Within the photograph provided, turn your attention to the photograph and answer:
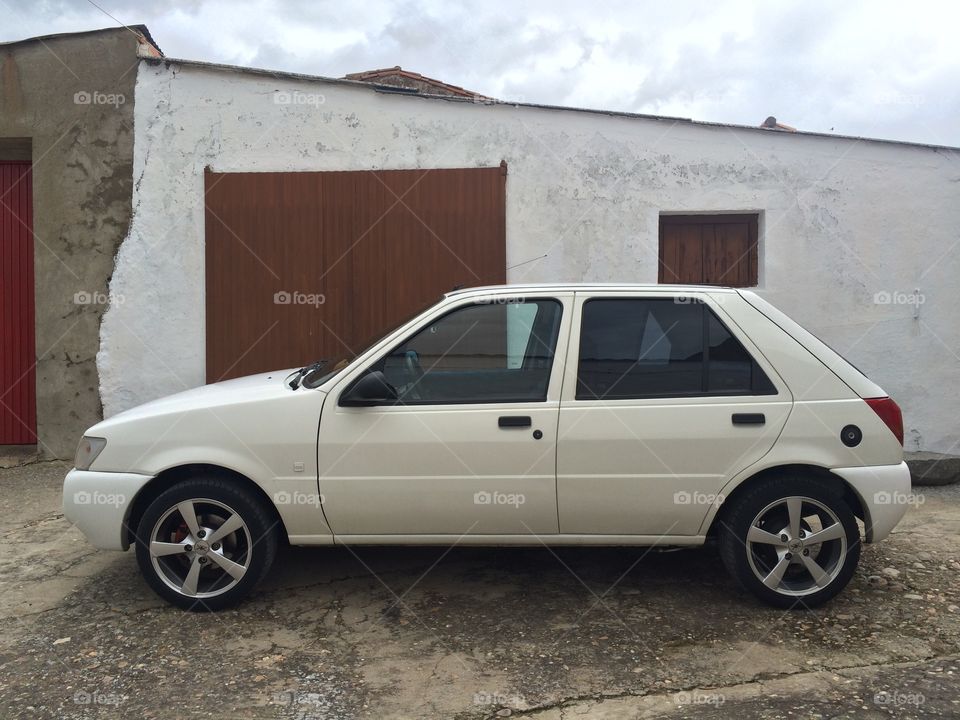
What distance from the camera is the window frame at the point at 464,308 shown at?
373 cm

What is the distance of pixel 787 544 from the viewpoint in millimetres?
3715

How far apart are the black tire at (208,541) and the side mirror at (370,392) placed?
2.38 feet

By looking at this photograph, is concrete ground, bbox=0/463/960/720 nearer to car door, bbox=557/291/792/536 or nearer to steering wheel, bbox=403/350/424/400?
car door, bbox=557/291/792/536

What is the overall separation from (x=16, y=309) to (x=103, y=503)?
4.72 metres

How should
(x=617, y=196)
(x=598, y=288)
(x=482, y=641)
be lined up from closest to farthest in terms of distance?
(x=482, y=641) → (x=598, y=288) → (x=617, y=196)

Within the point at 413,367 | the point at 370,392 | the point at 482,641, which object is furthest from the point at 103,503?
the point at 482,641

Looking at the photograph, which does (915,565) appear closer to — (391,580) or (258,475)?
(391,580)

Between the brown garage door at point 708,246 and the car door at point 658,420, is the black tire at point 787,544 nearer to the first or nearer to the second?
the car door at point 658,420

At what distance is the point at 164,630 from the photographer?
12.0ft

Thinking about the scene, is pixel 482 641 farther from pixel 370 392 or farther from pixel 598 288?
pixel 598 288

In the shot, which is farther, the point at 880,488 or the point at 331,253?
the point at 331,253

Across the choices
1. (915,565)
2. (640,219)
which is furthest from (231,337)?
(915,565)

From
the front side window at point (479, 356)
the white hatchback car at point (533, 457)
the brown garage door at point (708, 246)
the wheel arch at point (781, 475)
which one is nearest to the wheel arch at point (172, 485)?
the white hatchback car at point (533, 457)

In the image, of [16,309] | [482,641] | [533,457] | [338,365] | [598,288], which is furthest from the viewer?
[16,309]
